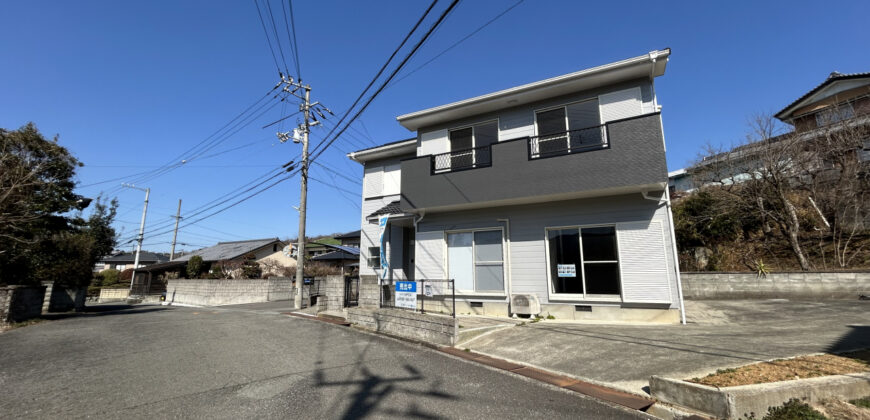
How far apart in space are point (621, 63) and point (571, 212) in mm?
3926

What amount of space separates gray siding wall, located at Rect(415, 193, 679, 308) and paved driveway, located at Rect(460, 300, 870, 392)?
1.21 metres

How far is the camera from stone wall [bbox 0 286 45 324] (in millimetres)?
10688

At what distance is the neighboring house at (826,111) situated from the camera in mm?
13570

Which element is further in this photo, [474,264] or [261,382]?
[474,264]

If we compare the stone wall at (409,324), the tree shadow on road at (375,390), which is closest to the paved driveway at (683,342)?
the stone wall at (409,324)

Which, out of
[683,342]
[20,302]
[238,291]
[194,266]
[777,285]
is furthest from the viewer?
[194,266]

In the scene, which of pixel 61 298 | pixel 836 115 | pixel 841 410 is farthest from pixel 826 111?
pixel 61 298

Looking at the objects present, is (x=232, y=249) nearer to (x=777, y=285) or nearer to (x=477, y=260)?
(x=477, y=260)

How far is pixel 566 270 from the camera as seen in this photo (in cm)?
919

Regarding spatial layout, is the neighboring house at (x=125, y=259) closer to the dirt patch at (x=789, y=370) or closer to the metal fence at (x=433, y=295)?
the metal fence at (x=433, y=295)

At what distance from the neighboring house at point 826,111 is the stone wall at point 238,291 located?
2314cm

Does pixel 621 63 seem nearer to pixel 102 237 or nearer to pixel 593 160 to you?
pixel 593 160

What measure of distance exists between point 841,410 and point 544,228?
253 inches

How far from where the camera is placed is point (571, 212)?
30.6 ft
